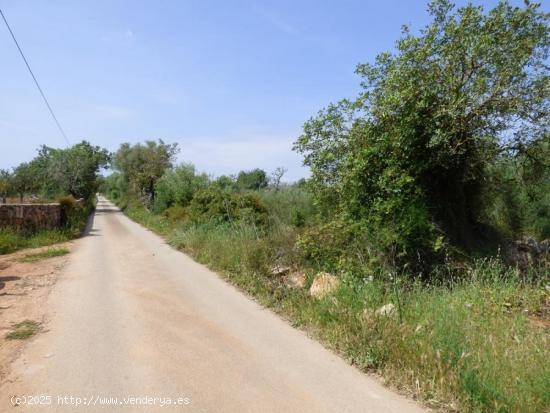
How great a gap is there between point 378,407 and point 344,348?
1.27 meters

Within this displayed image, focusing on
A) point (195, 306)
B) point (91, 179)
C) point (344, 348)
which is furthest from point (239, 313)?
point (91, 179)

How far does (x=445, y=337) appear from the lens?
4.44 meters

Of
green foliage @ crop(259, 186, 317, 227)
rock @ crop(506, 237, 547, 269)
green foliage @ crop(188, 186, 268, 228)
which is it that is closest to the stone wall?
green foliage @ crop(188, 186, 268, 228)

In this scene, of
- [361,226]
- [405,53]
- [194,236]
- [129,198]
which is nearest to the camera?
[361,226]

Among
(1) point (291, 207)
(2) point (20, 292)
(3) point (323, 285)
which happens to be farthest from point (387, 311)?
(1) point (291, 207)

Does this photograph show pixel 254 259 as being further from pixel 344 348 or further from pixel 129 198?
pixel 129 198

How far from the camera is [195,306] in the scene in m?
7.22

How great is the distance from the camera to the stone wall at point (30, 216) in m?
15.6

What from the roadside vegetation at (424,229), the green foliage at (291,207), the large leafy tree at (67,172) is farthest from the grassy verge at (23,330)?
the large leafy tree at (67,172)

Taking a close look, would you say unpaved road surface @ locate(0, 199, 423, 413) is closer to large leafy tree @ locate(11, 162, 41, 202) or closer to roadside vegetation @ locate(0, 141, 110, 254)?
roadside vegetation @ locate(0, 141, 110, 254)

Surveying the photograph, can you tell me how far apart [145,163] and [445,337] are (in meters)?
42.5

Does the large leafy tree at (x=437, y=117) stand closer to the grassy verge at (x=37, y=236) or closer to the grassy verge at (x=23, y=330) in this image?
the grassy verge at (x=23, y=330)

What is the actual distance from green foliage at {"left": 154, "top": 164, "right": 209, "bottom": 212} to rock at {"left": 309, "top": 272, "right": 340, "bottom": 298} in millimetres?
18865

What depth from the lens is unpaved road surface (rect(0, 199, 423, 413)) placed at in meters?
3.77
